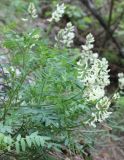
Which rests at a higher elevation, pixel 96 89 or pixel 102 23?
pixel 102 23

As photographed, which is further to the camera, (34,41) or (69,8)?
(69,8)

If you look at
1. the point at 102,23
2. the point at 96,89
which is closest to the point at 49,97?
the point at 96,89


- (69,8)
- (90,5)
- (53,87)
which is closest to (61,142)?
(53,87)

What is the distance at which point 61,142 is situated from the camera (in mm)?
2162

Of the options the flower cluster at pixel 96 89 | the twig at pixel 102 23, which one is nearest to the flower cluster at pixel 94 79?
the flower cluster at pixel 96 89

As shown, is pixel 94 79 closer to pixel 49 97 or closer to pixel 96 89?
pixel 96 89

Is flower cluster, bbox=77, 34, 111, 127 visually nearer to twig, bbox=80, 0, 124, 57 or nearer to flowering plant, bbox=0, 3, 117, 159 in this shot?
flowering plant, bbox=0, 3, 117, 159

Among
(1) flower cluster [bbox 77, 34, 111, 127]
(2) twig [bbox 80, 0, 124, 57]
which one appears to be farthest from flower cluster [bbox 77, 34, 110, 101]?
(2) twig [bbox 80, 0, 124, 57]

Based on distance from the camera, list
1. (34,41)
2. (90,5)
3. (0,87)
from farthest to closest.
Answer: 1. (90,5)
2. (0,87)
3. (34,41)

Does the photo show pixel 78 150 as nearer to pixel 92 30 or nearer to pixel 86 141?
pixel 86 141

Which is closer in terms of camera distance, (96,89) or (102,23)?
(96,89)

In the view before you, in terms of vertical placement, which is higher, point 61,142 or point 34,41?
point 34,41

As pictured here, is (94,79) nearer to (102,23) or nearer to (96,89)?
(96,89)

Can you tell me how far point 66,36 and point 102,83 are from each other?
32.5 inches
